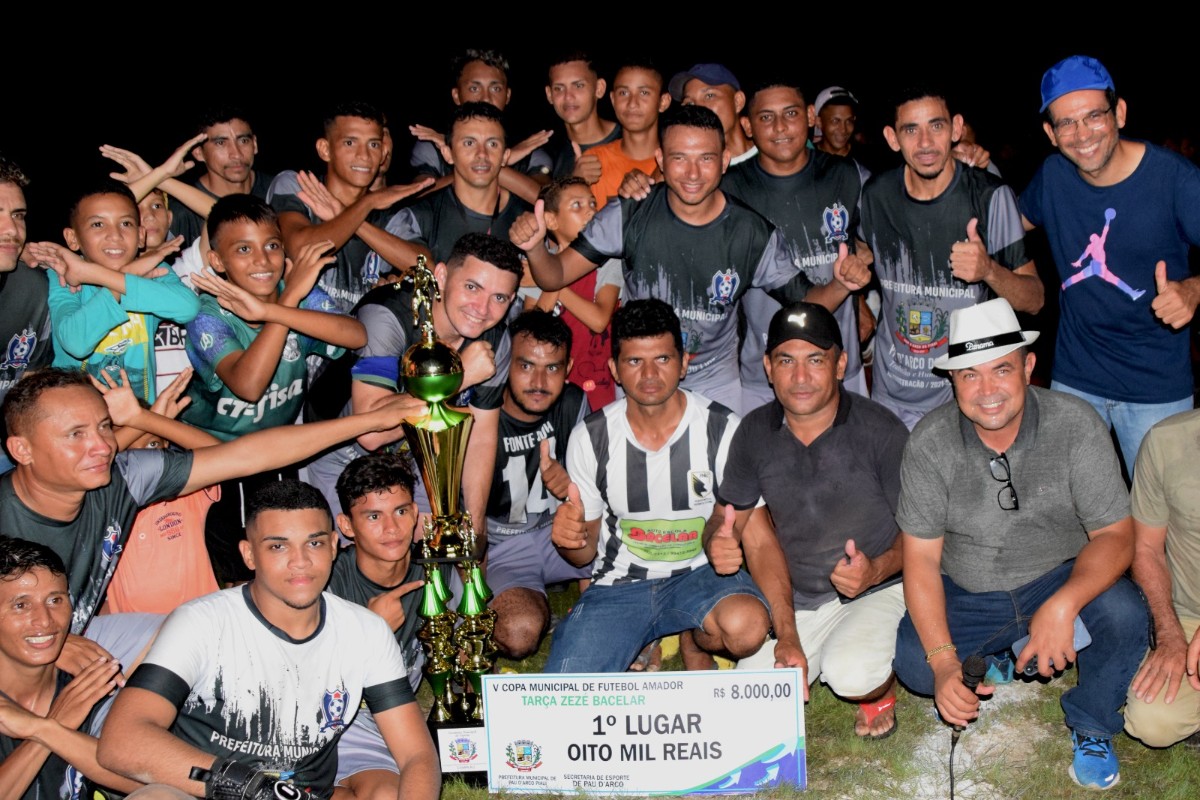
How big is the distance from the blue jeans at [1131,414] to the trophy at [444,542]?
2.47m

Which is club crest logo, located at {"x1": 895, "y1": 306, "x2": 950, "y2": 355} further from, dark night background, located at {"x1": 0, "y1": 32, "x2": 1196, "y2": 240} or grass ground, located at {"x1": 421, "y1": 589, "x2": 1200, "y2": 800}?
dark night background, located at {"x1": 0, "y1": 32, "x2": 1196, "y2": 240}

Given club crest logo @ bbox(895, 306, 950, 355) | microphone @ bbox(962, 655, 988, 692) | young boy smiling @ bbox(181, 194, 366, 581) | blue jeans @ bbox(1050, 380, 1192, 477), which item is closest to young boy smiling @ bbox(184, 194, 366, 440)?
young boy smiling @ bbox(181, 194, 366, 581)

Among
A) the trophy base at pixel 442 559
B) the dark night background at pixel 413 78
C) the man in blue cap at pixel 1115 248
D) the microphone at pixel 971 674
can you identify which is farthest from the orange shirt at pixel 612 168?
the microphone at pixel 971 674

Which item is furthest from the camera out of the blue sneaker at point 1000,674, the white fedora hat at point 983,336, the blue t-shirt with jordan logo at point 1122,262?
the blue sneaker at point 1000,674

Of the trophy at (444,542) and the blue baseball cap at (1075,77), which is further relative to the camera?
the blue baseball cap at (1075,77)

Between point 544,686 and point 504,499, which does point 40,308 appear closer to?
point 504,499

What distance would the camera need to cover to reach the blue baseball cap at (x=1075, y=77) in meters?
4.68

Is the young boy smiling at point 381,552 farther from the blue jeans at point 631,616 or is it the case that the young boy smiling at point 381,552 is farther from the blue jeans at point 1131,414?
the blue jeans at point 1131,414

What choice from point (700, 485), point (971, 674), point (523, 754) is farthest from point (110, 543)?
point (971, 674)

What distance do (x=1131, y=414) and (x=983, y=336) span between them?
1131 millimetres

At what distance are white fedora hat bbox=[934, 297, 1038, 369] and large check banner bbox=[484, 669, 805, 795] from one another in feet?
4.13

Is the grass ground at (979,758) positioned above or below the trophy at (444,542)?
below

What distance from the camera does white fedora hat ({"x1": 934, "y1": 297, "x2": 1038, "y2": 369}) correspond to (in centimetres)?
426

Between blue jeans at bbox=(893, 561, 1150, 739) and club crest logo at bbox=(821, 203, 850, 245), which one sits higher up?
club crest logo at bbox=(821, 203, 850, 245)
